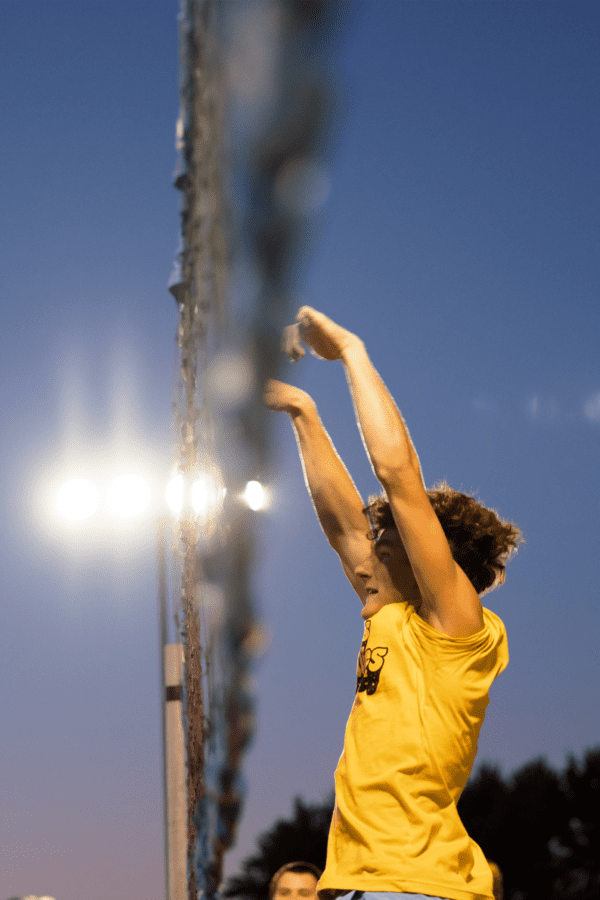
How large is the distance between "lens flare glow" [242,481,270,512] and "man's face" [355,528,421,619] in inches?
37.8

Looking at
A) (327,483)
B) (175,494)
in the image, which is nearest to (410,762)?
(327,483)

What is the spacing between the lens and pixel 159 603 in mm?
10984

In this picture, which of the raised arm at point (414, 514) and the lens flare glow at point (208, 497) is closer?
the raised arm at point (414, 514)

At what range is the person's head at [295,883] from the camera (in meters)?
7.81

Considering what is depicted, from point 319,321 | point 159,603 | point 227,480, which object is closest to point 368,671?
point 319,321

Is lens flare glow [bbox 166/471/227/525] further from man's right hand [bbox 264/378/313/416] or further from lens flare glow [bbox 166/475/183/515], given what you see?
lens flare glow [bbox 166/475/183/515]

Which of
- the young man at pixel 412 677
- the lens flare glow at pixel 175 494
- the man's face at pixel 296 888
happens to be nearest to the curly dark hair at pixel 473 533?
the young man at pixel 412 677

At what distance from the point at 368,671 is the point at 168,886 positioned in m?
6.76

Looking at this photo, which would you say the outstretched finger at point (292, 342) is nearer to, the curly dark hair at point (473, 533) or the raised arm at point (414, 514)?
the raised arm at point (414, 514)

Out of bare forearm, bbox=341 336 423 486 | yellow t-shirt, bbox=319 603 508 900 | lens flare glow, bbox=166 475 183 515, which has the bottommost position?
yellow t-shirt, bbox=319 603 508 900

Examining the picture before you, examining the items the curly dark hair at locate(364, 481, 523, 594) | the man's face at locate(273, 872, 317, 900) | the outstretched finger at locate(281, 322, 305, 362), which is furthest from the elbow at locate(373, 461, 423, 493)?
the man's face at locate(273, 872, 317, 900)

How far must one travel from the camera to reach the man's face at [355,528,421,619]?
304 cm

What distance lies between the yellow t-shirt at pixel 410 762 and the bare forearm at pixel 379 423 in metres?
0.50

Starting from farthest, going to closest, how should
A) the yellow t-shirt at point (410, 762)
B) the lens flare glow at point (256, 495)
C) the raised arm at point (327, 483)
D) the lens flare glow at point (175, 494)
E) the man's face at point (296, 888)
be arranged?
the lens flare glow at point (175, 494) → the man's face at point (296, 888) → the lens flare glow at point (256, 495) → the raised arm at point (327, 483) → the yellow t-shirt at point (410, 762)
